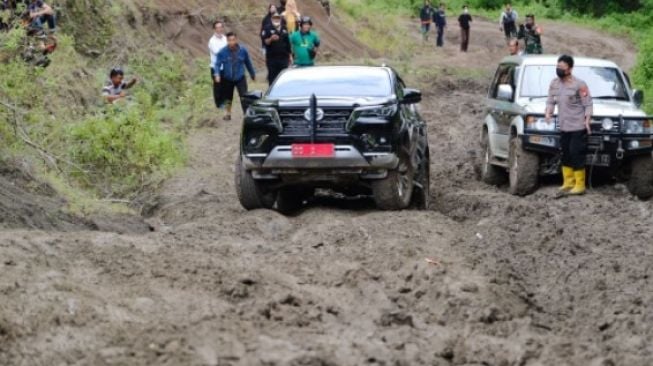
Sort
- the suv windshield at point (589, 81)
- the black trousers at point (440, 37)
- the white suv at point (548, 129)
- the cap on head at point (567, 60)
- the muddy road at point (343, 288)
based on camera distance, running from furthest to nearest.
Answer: the black trousers at point (440, 37) < the suv windshield at point (589, 81) < the white suv at point (548, 129) < the cap on head at point (567, 60) < the muddy road at point (343, 288)

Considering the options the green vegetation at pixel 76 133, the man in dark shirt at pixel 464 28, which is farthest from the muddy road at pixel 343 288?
the man in dark shirt at pixel 464 28

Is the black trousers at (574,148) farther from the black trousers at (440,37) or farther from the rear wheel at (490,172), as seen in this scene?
the black trousers at (440,37)

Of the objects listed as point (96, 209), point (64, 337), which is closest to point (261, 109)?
point (96, 209)

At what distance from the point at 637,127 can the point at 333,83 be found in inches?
154

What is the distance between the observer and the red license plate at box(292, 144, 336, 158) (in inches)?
517

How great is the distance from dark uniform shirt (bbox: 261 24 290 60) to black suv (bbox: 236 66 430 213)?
8.71 meters

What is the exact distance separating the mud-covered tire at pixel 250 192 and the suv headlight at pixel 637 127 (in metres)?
4.52

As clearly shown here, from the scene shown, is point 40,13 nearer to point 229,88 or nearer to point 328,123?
point 229,88

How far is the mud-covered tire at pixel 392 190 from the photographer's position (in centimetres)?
1344

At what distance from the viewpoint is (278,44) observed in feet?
74.8

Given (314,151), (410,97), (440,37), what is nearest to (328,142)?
(314,151)

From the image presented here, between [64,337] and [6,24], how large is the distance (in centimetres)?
965

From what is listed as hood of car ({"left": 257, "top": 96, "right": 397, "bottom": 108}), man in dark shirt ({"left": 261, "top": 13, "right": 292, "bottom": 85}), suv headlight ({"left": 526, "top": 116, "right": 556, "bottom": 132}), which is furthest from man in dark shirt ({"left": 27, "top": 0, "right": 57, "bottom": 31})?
suv headlight ({"left": 526, "top": 116, "right": 556, "bottom": 132})

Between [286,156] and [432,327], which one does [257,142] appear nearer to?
[286,156]
